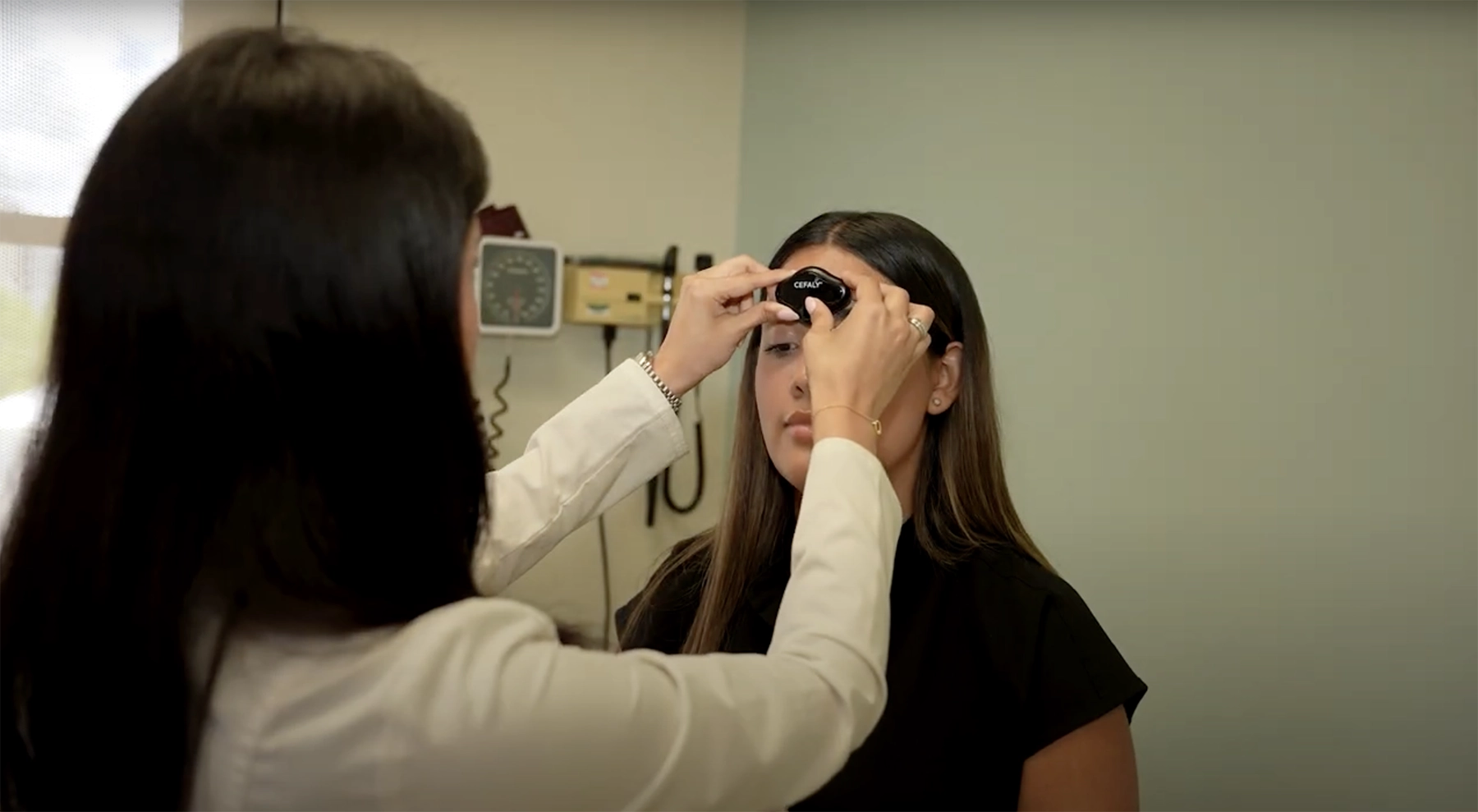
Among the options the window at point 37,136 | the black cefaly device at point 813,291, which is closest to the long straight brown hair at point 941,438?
the black cefaly device at point 813,291

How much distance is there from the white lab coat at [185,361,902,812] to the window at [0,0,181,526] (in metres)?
1.33

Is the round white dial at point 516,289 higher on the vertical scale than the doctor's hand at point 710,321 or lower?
higher

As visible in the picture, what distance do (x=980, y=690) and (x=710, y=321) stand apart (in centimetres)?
45

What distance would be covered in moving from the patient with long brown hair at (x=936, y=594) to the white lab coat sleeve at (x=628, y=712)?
1.15 ft

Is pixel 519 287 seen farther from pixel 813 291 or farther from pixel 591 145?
pixel 813 291

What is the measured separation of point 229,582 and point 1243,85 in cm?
122

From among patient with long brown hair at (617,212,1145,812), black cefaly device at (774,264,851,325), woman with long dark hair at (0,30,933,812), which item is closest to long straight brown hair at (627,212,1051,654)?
patient with long brown hair at (617,212,1145,812)

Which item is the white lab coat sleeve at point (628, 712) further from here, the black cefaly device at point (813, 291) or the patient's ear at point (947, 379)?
the patient's ear at point (947, 379)

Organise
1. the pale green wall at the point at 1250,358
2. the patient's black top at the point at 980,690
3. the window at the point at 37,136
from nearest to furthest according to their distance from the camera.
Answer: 1. the patient's black top at the point at 980,690
2. the pale green wall at the point at 1250,358
3. the window at the point at 37,136

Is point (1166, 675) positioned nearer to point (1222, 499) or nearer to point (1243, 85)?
point (1222, 499)

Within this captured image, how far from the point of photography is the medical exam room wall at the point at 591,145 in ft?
6.15

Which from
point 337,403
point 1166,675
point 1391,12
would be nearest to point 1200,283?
point 1391,12

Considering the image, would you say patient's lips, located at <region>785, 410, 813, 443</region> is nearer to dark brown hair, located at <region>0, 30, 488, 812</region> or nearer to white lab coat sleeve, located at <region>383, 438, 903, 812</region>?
white lab coat sleeve, located at <region>383, 438, 903, 812</region>

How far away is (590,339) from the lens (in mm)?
1963
